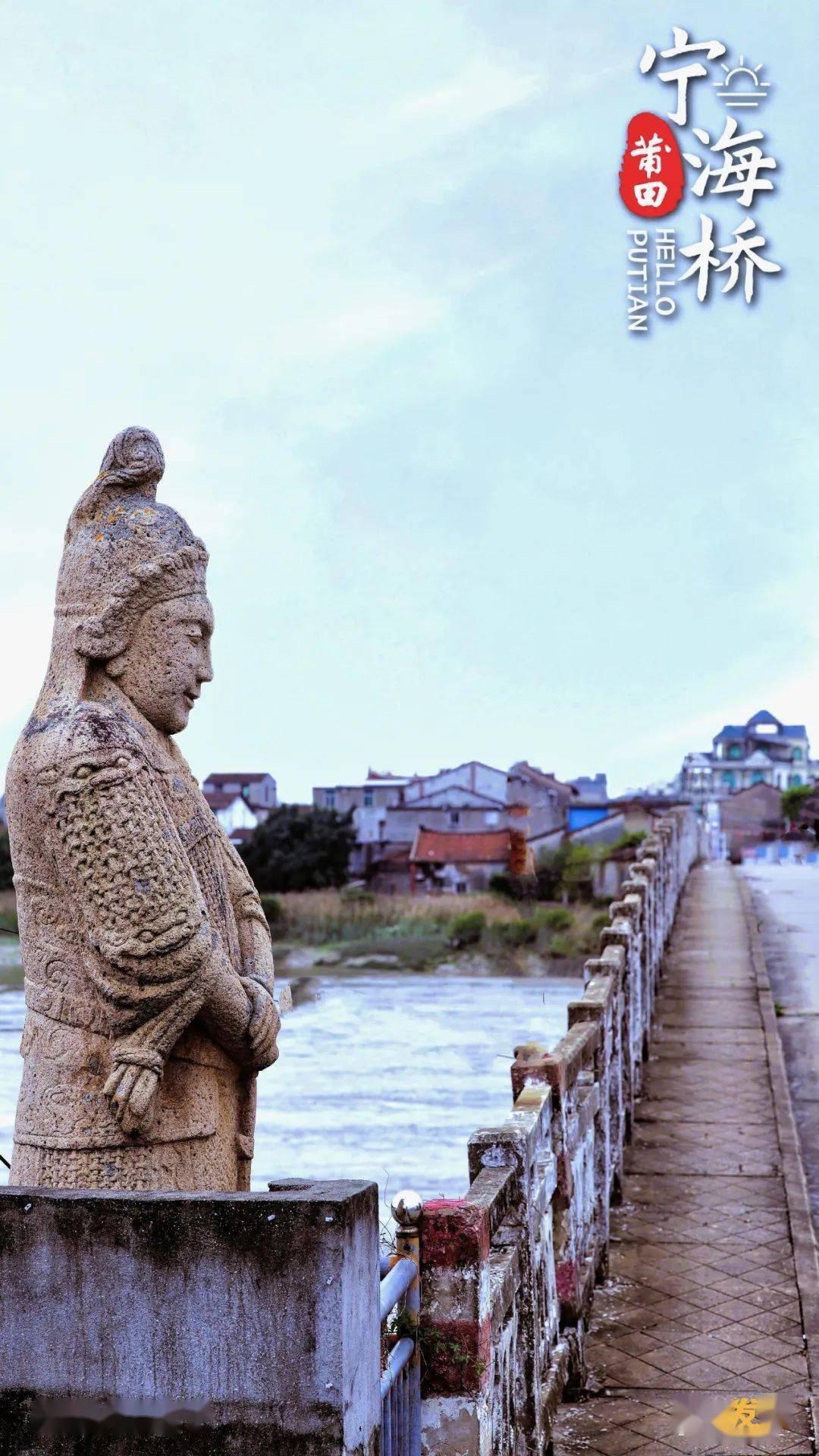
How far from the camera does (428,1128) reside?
17.0 m

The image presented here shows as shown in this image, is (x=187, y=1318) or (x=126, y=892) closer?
(x=187, y=1318)

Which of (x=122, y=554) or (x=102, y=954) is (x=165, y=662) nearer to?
(x=122, y=554)

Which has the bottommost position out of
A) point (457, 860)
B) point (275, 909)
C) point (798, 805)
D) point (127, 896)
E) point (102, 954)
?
point (275, 909)

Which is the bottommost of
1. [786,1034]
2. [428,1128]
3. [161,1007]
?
[428,1128]

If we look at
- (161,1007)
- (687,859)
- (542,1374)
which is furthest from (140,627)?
(687,859)

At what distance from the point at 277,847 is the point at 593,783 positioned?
16421mm

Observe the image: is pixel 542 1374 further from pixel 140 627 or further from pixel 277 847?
pixel 277 847

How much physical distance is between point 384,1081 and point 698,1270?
12.5 metres

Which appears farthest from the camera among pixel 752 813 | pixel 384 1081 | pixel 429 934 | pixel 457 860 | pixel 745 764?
pixel 745 764

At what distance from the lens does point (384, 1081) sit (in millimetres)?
20047

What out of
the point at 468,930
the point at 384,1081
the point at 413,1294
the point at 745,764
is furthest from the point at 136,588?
the point at 745,764

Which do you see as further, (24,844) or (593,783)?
(593,783)

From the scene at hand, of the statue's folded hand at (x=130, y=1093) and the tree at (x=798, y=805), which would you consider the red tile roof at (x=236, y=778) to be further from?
the statue's folded hand at (x=130, y=1093)

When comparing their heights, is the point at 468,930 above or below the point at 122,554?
below
